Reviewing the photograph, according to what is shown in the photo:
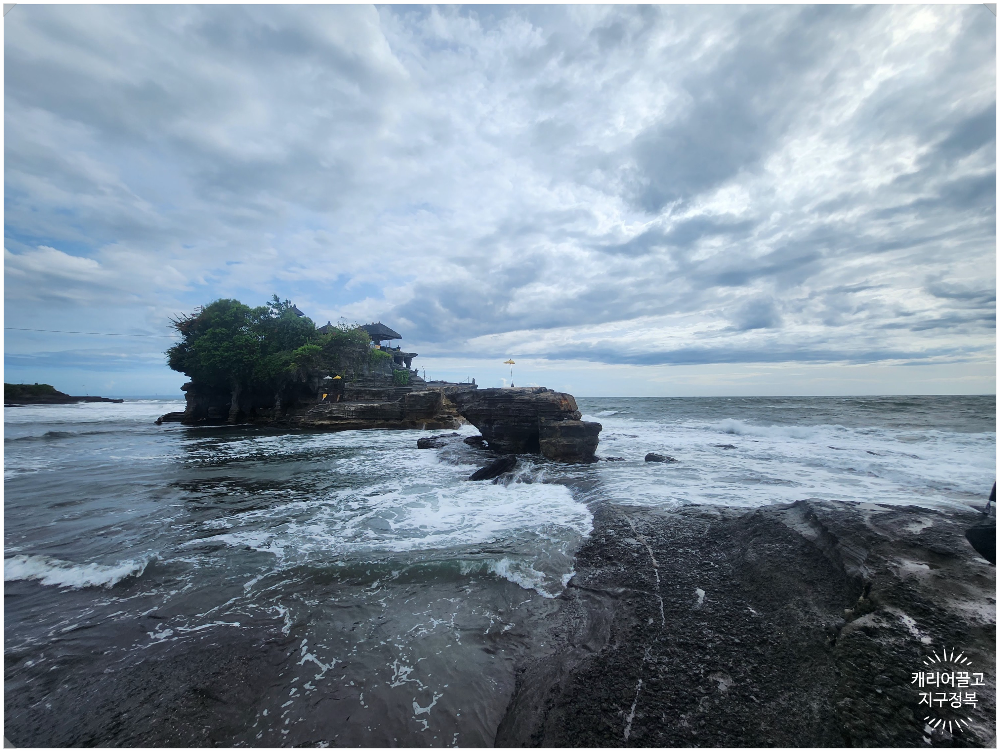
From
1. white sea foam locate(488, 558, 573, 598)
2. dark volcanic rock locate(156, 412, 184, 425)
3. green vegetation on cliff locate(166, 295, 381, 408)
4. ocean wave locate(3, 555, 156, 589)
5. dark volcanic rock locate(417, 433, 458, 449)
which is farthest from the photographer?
dark volcanic rock locate(156, 412, 184, 425)

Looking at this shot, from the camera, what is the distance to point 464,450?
786 inches

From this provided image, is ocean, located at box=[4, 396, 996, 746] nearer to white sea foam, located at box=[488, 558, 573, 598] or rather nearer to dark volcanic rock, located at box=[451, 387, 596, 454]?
white sea foam, located at box=[488, 558, 573, 598]

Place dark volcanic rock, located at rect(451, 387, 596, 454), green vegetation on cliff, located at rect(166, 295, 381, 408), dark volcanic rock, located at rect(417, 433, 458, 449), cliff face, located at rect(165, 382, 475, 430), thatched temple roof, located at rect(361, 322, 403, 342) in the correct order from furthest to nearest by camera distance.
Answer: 1. thatched temple roof, located at rect(361, 322, 403, 342)
2. green vegetation on cliff, located at rect(166, 295, 381, 408)
3. cliff face, located at rect(165, 382, 475, 430)
4. dark volcanic rock, located at rect(417, 433, 458, 449)
5. dark volcanic rock, located at rect(451, 387, 596, 454)

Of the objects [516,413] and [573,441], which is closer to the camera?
[573,441]

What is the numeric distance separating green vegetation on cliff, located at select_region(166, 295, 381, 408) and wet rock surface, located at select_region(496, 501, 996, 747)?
115 ft

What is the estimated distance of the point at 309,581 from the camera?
6332 mm

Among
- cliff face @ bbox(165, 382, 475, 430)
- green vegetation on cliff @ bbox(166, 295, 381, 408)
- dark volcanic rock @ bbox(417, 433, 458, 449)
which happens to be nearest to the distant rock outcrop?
dark volcanic rock @ bbox(417, 433, 458, 449)

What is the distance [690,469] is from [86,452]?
27133 millimetres

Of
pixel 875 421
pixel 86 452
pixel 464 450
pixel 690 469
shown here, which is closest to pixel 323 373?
pixel 86 452

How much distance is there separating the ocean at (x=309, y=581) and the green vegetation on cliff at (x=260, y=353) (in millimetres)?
20804

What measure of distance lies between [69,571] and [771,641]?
10503 millimetres

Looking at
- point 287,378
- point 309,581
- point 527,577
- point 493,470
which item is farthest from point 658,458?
point 287,378

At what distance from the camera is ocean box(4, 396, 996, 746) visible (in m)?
3.96

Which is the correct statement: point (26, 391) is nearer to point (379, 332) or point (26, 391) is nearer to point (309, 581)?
point (379, 332)
